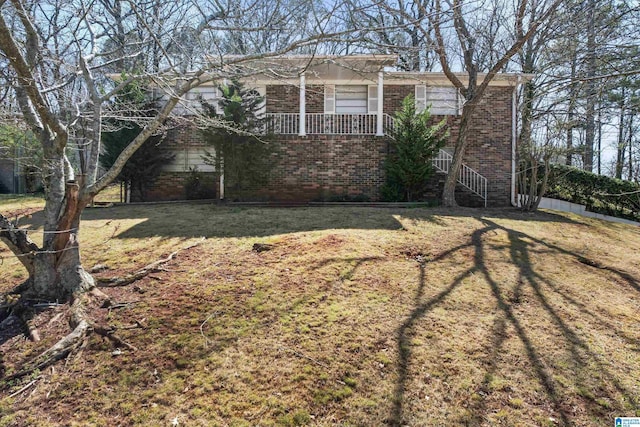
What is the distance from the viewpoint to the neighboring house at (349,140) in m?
11.5

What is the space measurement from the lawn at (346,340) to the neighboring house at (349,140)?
19.4ft

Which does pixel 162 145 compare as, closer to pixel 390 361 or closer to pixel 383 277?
pixel 383 277

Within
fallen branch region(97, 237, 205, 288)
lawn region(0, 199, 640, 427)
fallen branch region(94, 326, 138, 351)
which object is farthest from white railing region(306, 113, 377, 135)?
fallen branch region(94, 326, 138, 351)

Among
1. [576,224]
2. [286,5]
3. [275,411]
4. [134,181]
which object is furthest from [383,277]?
[134,181]

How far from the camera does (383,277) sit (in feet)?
14.5

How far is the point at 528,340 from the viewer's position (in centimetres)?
323

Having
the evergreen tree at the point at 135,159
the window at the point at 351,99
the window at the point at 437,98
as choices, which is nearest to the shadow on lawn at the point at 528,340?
the window at the point at 437,98

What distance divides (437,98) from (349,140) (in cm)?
392

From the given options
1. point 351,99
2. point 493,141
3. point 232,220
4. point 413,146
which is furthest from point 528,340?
point 351,99

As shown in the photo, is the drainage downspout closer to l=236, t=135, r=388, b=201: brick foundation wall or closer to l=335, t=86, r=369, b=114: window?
l=236, t=135, r=388, b=201: brick foundation wall

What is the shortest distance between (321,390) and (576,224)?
8593mm

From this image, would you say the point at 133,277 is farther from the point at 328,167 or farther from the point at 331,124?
the point at 331,124

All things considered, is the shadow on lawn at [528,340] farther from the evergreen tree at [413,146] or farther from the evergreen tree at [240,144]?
the evergreen tree at [240,144]

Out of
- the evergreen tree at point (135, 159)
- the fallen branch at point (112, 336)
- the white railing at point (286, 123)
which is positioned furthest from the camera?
the white railing at point (286, 123)
